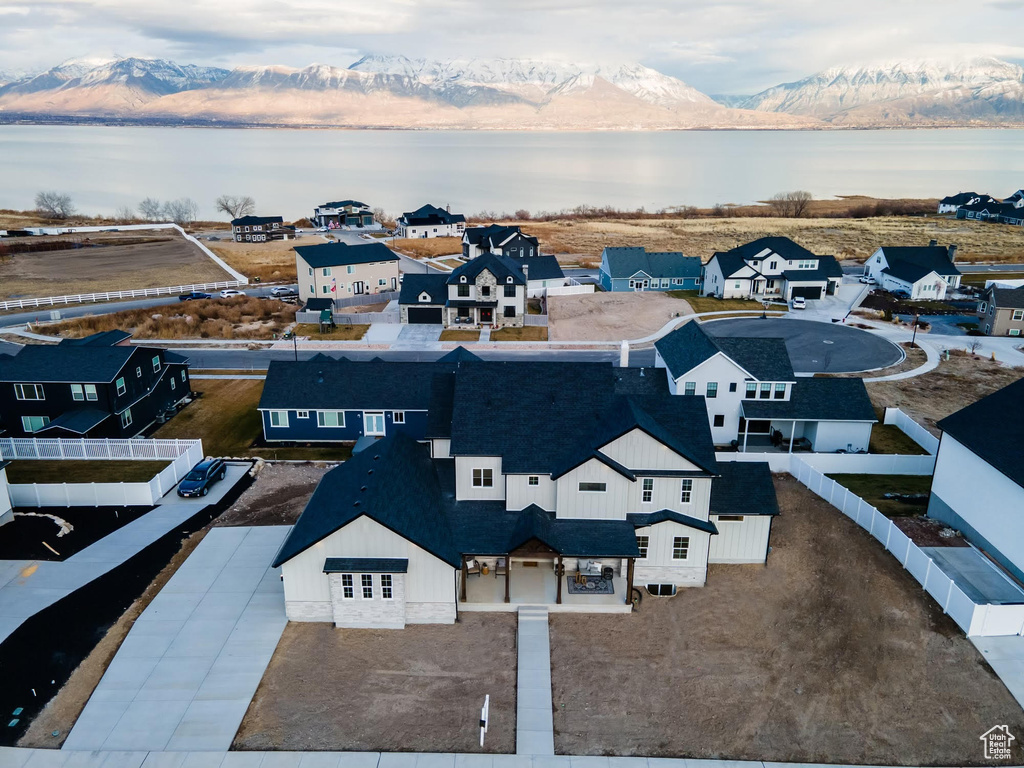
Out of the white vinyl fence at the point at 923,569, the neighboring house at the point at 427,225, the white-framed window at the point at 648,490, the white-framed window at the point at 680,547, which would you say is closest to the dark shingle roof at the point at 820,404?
the white vinyl fence at the point at 923,569

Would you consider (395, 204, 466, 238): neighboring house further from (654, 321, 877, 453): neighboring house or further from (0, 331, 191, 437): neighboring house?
(654, 321, 877, 453): neighboring house

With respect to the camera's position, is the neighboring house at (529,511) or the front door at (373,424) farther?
the front door at (373,424)

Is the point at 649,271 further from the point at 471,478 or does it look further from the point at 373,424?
the point at 471,478

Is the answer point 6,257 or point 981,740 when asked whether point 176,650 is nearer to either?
point 981,740

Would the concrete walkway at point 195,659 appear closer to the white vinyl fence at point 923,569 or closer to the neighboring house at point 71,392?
the neighboring house at point 71,392

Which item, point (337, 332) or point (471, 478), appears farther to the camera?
point (337, 332)

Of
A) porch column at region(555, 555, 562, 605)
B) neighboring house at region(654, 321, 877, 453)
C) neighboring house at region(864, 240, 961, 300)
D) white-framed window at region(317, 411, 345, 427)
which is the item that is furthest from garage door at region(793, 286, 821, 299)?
porch column at region(555, 555, 562, 605)

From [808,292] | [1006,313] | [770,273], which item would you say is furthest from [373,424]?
[1006,313]
